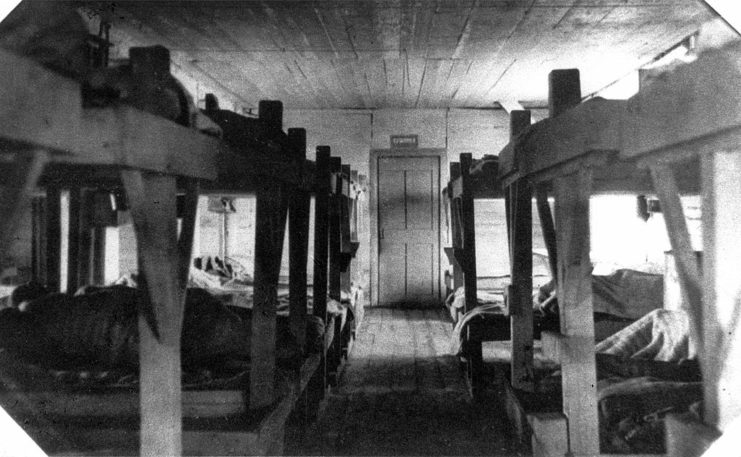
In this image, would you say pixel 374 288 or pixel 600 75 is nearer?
pixel 600 75

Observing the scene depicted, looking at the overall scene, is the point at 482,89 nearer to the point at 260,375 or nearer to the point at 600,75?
the point at 600,75

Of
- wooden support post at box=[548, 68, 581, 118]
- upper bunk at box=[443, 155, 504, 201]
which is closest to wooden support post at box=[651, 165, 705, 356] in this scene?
wooden support post at box=[548, 68, 581, 118]

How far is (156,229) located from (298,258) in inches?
64.1

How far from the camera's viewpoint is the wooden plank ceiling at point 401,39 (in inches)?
130

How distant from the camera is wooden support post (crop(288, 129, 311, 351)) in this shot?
279 centimetres

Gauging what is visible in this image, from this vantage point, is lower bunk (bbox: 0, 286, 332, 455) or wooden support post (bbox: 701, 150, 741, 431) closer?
wooden support post (bbox: 701, 150, 741, 431)

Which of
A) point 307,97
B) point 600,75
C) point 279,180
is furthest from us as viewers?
point 307,97

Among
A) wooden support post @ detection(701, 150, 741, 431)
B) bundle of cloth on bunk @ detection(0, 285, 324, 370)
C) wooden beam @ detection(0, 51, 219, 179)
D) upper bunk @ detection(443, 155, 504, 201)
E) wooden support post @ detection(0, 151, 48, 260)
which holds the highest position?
upper bunk @ detection(443, 155, 504, 201)

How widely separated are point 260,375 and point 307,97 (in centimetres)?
458

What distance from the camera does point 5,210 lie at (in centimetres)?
93

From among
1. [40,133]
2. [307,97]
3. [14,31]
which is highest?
[307,97]

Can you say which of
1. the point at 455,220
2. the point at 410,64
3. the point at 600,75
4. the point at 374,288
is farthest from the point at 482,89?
the point at 374,288

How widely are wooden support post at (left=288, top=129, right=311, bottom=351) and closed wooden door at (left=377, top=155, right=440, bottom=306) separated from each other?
4.93 meters

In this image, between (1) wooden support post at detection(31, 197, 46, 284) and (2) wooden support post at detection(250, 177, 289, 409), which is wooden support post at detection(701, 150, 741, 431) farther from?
(1) wooden support post at detection(31, 197, 46, 284)
